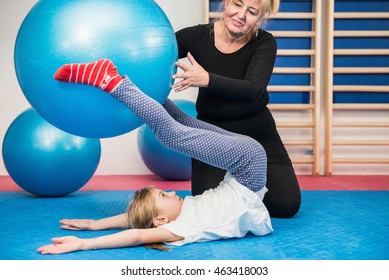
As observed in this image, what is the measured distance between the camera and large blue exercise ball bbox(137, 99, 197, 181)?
378 centimetres

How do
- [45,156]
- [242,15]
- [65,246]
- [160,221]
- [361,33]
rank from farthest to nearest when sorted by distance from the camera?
1. [361,33]
2. [45,156]
3. [242,15]
4. [160,221]
5. [65,246]

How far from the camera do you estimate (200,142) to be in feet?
6.26

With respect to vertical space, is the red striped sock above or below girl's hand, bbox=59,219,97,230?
above

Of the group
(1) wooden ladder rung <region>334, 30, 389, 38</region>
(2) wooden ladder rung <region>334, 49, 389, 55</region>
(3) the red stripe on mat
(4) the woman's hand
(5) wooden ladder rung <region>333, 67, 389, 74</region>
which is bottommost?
(3) the red stripe on mat

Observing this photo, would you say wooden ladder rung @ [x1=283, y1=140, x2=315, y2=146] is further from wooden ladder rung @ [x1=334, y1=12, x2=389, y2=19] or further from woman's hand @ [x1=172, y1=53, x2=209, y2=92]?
woman's hand @ [x1=172, y1=53, x2=209, y2=92]

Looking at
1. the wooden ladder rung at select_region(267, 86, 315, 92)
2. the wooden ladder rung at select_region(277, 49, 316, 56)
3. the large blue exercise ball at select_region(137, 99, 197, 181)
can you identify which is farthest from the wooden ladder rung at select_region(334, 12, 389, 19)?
the large blue exercise ball at select_region(137, 99, 197, 181)

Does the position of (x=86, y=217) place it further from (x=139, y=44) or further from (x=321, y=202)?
(x=321, y=202)

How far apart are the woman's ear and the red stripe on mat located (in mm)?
1653

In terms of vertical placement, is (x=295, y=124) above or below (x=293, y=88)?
below

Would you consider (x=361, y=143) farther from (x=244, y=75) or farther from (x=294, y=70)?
(x=244, y=75)

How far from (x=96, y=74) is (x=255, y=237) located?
917 mm

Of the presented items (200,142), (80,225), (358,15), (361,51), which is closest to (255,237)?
(200,142)

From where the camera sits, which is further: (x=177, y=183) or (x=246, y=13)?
(x=177, y=183)

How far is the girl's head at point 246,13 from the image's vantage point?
2264mm
